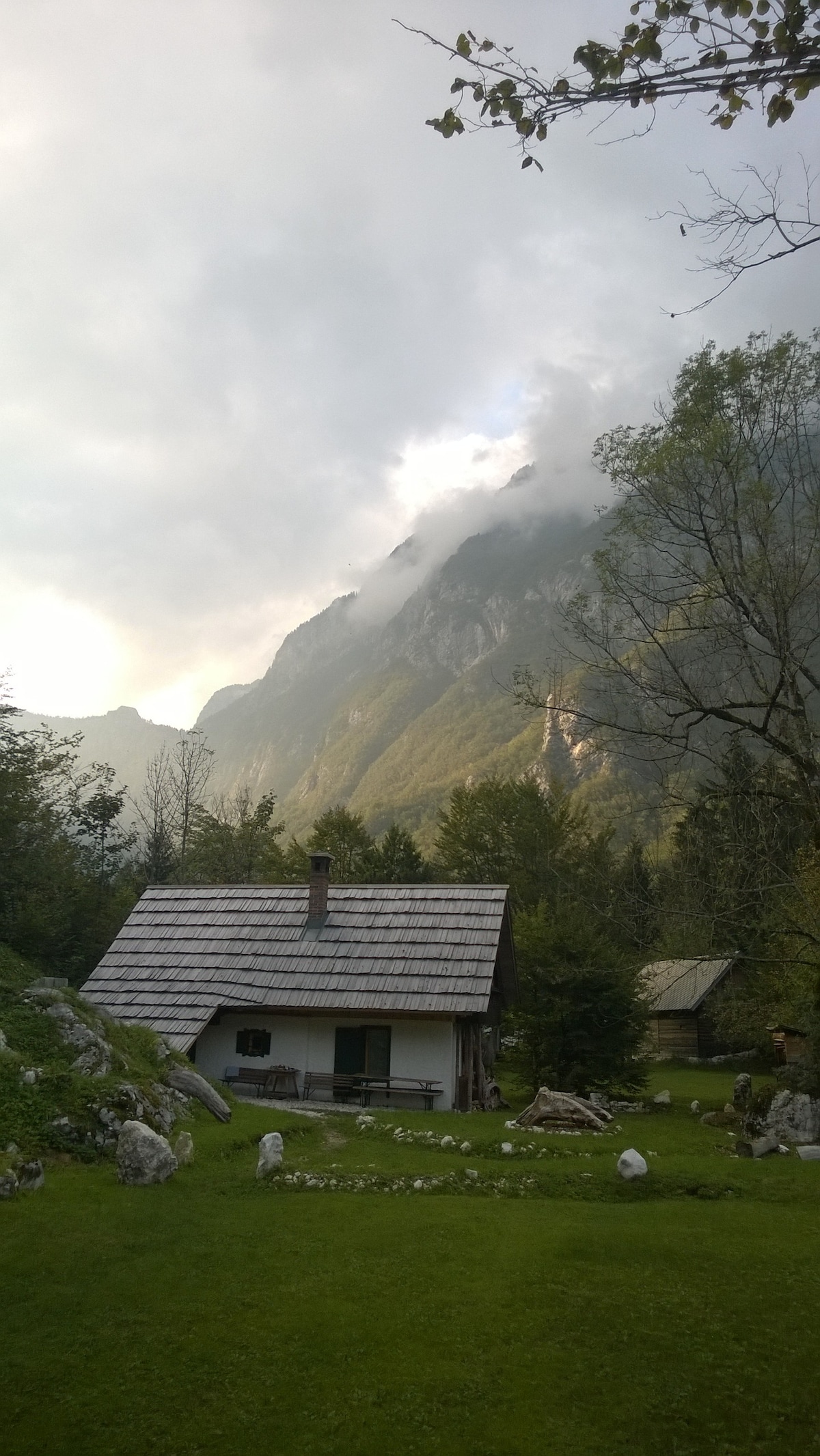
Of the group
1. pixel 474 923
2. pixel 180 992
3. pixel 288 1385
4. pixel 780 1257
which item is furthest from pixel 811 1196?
pixel 180 992

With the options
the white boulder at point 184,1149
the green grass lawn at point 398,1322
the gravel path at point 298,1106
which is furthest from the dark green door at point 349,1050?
the green grass lawn at point 398,1322

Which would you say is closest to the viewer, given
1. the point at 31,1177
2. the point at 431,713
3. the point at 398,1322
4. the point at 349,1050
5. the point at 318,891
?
the point at 398,1322

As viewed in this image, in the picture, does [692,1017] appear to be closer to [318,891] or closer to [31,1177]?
[318,891]

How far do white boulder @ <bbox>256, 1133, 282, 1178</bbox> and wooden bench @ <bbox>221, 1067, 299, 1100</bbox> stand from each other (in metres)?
9.64

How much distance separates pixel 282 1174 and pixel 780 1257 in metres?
5.67

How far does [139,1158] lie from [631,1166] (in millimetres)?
6076

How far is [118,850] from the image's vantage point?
130ft

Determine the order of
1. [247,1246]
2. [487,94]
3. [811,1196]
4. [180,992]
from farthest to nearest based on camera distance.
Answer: [180,992] < [811,1196] < [247,1246] < [487,94]

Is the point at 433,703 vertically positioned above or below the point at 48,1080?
above

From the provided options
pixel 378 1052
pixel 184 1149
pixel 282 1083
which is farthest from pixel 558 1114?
pixel 184 1149

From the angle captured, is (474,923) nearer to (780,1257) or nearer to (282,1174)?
(282,1174)

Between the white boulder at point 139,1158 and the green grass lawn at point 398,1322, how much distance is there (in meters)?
0.22

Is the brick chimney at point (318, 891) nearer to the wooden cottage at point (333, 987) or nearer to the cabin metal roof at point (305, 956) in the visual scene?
the wooden cottage at point (333, 987)

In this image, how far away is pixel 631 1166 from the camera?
1102 centimetres
